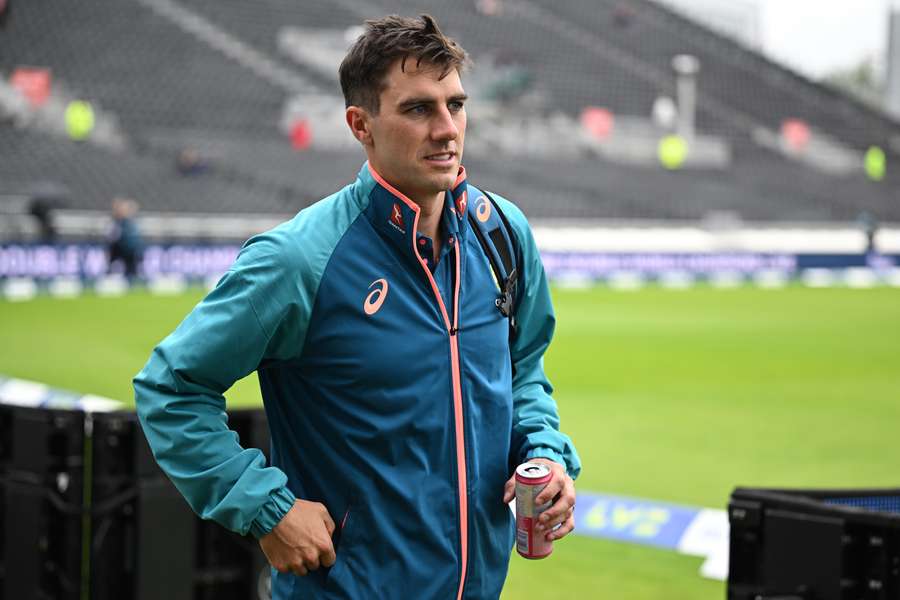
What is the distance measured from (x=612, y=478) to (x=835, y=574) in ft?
17.8

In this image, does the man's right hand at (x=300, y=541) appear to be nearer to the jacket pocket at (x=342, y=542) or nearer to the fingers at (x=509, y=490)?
the jacket pocket at (x=342, y=542)

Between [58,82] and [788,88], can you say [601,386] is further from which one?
[788,88]

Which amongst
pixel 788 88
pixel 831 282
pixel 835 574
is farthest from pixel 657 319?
pixel 788 88

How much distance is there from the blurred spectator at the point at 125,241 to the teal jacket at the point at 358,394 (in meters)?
21.9

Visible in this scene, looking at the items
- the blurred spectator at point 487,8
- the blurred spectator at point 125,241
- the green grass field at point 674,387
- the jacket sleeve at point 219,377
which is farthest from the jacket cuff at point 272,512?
the blurred spectator at point 487,8

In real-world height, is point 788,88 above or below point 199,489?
above

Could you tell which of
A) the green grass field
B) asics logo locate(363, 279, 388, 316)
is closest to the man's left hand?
asics logo locate(363, 279, 388, 316)

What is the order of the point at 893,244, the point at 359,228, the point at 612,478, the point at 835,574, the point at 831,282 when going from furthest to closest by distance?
Answer: the point at 893,244, the point at 831,282, the point at 612,478, the point at 835,574, the point at 359,228

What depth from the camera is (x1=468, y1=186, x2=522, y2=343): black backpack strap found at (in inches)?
116

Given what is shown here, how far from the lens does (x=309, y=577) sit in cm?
279

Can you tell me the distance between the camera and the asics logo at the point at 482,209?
9.84 feet

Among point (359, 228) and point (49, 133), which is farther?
point (49, 133)

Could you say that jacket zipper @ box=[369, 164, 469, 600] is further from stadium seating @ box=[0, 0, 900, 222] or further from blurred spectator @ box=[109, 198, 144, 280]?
stadium seating @ box=[0, 0, 900, 222]

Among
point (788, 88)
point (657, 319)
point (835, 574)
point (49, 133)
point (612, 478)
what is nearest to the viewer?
point (835, 574)
